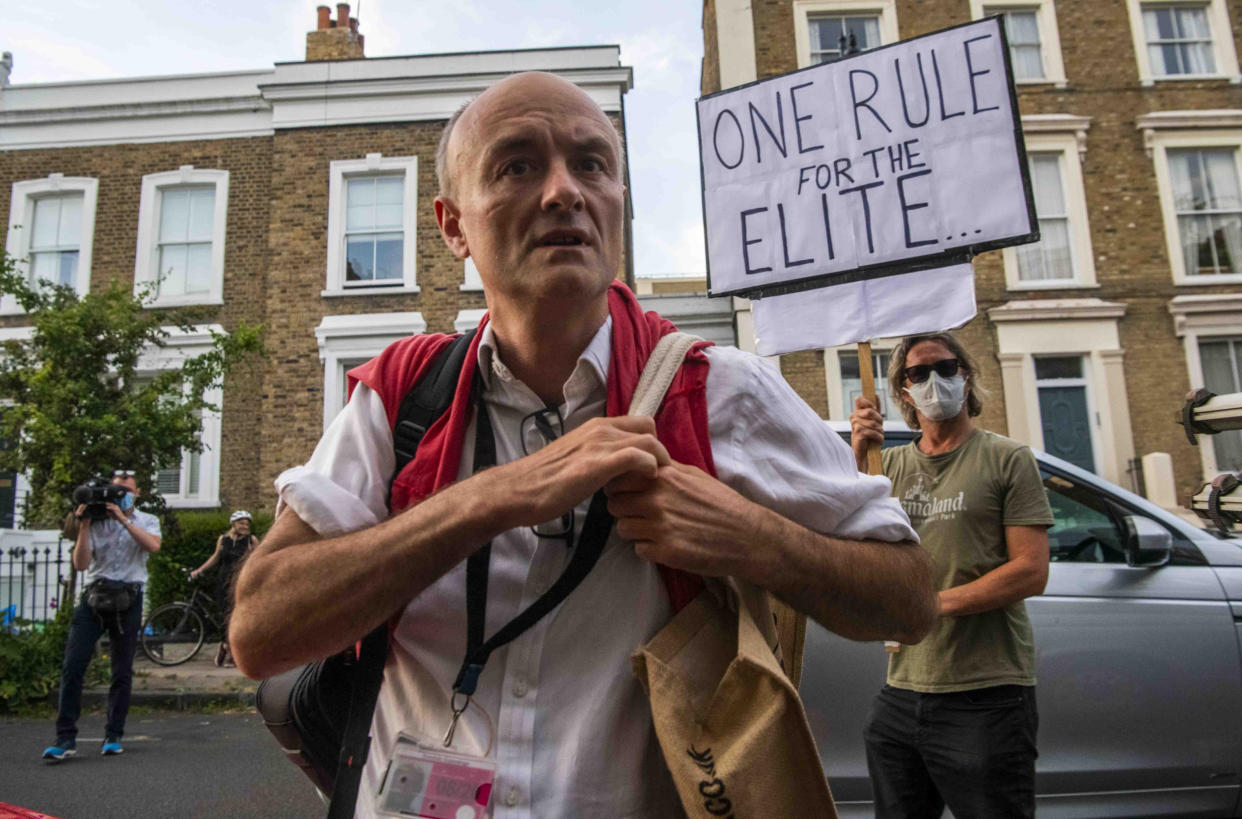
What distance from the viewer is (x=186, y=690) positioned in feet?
27.1

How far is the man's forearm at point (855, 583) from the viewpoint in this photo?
3.76 ft

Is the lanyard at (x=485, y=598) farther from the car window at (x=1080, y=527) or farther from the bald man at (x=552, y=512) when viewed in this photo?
Answer: the car window at (x=1080, y=527)

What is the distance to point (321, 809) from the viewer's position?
15.8 ft

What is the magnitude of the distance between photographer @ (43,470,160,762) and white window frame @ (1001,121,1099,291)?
13.3 meters

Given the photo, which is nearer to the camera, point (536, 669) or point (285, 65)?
point (536, 669)

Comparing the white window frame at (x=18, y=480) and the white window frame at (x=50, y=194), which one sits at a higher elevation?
the white window frame at (x=50, y=194)

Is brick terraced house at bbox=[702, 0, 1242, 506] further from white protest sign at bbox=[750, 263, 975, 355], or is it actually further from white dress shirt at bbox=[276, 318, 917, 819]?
white dress shirt at bbox=[276, 318, 917, 819]

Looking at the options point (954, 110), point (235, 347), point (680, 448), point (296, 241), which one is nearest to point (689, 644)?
point (680, 448)

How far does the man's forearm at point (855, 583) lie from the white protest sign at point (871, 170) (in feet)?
5.42

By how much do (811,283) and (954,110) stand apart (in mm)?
747

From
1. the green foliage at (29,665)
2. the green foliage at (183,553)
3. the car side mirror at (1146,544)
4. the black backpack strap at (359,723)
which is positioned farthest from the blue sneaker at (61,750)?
the car side mirror at (1146,544)

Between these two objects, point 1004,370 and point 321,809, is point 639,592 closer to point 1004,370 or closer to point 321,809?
point 321,809

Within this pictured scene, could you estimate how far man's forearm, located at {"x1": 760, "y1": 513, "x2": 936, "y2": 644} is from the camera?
114cm

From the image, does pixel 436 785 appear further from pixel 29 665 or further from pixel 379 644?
pixel 29 665
